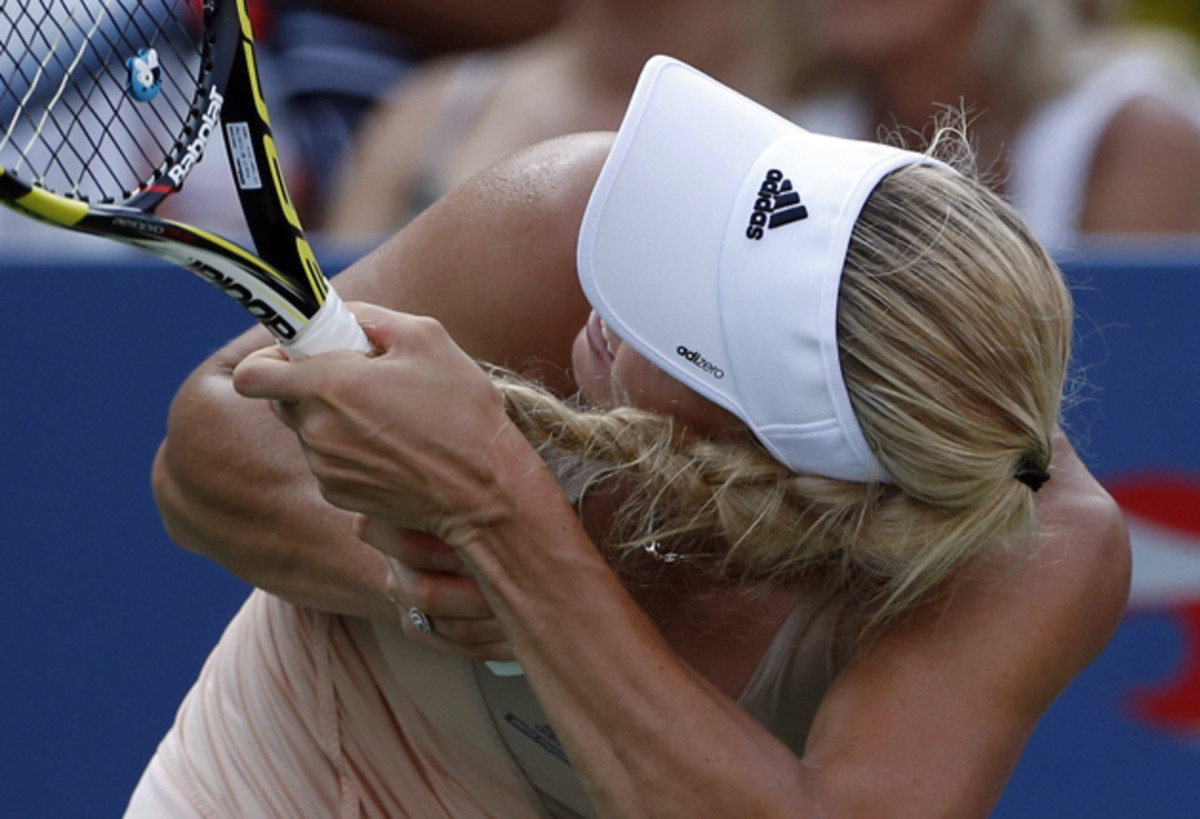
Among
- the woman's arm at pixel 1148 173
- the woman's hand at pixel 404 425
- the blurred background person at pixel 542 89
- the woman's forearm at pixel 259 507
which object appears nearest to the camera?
the woman's hand at pixel 404 425

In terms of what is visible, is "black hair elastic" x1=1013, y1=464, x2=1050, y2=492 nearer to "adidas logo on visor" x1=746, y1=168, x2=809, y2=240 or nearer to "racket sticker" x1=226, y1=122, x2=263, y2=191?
"adidas logo on visor" x1=746, y1=168, x2=809, y2=240

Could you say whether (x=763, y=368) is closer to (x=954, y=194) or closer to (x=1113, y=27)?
(x=954, y=194)

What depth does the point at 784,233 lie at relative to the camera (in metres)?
1.03

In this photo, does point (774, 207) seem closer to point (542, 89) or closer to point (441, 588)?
point (441, 588)

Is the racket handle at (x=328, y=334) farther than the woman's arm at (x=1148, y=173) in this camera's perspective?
No

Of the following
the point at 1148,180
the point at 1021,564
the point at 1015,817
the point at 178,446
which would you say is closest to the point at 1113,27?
the point at 1148,180

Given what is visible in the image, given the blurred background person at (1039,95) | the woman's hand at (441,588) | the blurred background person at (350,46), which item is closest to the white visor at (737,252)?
the woman's hand at (441,588)

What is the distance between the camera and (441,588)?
1.06 meters

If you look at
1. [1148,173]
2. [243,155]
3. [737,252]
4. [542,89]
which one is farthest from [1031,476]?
[542,89]

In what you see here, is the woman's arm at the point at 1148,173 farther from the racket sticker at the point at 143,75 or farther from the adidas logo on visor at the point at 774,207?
the racket sticker at the point at 143,75

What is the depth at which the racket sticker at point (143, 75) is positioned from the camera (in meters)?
0.97

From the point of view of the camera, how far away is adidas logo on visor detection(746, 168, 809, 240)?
1.03 m

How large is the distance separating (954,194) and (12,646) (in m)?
1.63

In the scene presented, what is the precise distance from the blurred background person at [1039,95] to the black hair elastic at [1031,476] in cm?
116
